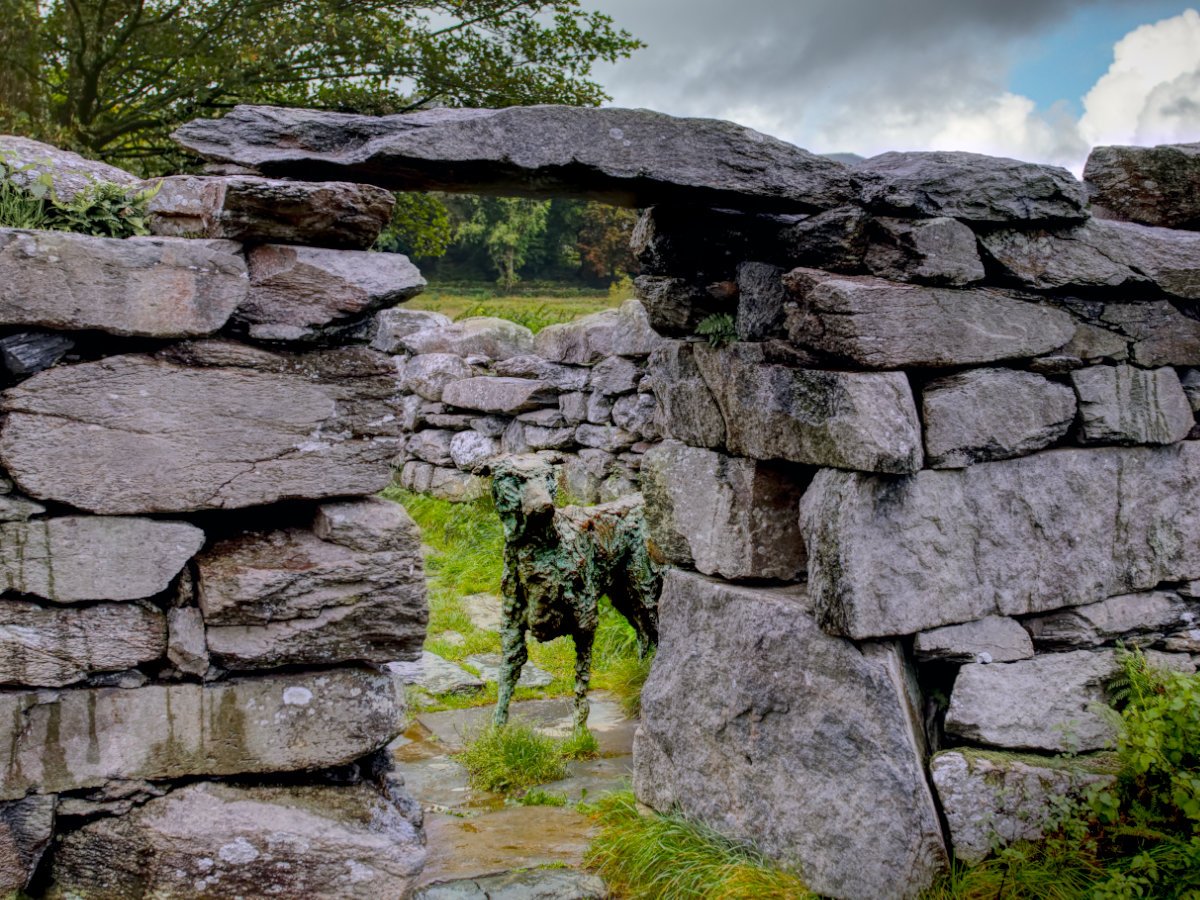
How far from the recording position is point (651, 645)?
5527 millimetres

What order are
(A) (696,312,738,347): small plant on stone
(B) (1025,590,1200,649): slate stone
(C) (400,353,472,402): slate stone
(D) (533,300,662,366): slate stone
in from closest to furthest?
(B) (1025,590,1200,649): slate stone, (A) (696,312,738,347): small plant on stone, (D) (533,300,662,366): slate stone, (C) (400,353,472,402): slate stone

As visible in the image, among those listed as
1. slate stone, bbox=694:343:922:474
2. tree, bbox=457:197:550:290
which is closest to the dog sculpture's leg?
slate stone, bbox=694:343:922:474

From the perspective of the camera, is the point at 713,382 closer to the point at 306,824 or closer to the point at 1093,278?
the point at 1093,278

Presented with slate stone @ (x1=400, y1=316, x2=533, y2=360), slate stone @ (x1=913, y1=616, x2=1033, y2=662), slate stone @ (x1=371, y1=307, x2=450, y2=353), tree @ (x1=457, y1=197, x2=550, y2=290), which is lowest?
slate stone @ (x1=913, y1=616, x2=1033, y2=662)

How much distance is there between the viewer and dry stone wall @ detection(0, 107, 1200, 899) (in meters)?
2.91

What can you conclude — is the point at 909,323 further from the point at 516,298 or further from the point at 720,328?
the point at 516,298

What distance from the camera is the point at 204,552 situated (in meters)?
2.99

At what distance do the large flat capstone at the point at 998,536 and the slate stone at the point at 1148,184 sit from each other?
36.6 inches

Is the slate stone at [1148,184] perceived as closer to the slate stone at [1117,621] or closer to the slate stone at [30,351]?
the slate stone at [1117,621]

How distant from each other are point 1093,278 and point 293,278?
272cm

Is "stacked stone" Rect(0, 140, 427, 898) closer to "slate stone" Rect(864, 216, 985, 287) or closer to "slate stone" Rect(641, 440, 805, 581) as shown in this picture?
"slate stone" Rect(641, 440, 805, 581)

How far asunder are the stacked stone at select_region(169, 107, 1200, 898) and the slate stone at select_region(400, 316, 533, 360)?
24.9 ft

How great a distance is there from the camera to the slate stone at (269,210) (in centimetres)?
291

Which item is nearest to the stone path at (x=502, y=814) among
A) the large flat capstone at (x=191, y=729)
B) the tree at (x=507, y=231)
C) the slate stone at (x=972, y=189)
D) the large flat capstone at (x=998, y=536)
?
the large flat capstone at (x=191, y=729)
